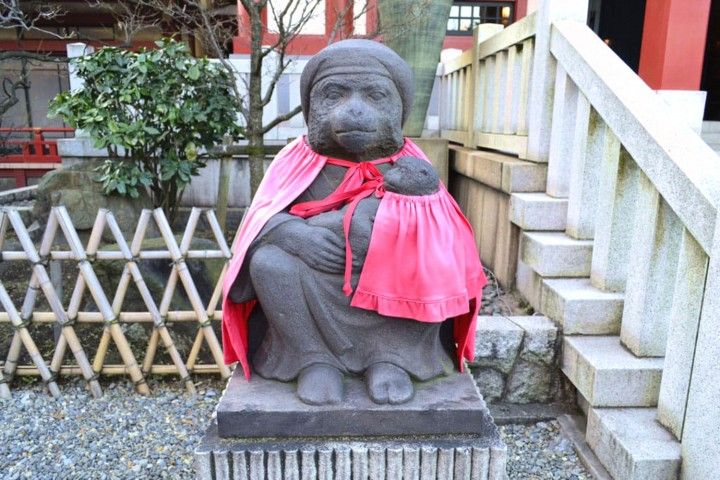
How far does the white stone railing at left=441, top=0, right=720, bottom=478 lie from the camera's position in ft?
6.90

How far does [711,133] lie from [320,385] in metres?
7.01

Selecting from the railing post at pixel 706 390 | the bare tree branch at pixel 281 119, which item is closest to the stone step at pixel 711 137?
the bare tree branch at pixel 281 119

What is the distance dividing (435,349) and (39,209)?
198 inches

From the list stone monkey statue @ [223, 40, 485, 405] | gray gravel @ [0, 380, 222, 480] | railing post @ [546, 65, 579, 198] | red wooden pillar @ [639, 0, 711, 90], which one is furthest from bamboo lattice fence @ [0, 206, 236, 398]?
→ red wooden pillar @ [639, 0, 711, 90]

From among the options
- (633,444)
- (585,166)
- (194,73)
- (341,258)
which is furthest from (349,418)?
(194,73)

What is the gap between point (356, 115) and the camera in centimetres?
183

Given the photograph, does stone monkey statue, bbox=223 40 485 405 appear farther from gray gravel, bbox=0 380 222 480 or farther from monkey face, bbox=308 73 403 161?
gray gravel, bbox=0 380 222 480

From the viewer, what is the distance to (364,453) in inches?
69.6

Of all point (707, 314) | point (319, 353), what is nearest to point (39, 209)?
point (319, 353)

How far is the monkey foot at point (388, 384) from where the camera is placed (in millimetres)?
1807

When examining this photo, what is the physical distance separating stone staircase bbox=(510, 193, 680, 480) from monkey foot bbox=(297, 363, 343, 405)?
132cm

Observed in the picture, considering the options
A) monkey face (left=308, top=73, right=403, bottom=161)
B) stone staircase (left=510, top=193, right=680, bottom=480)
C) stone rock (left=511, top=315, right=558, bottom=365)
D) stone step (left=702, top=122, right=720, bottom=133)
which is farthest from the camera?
stone step (left=702, top=122, right=720, bottom=133)

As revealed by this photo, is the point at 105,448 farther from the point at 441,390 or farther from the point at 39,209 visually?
the point at 39,209

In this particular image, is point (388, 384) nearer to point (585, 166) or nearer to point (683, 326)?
point (683, 326)
